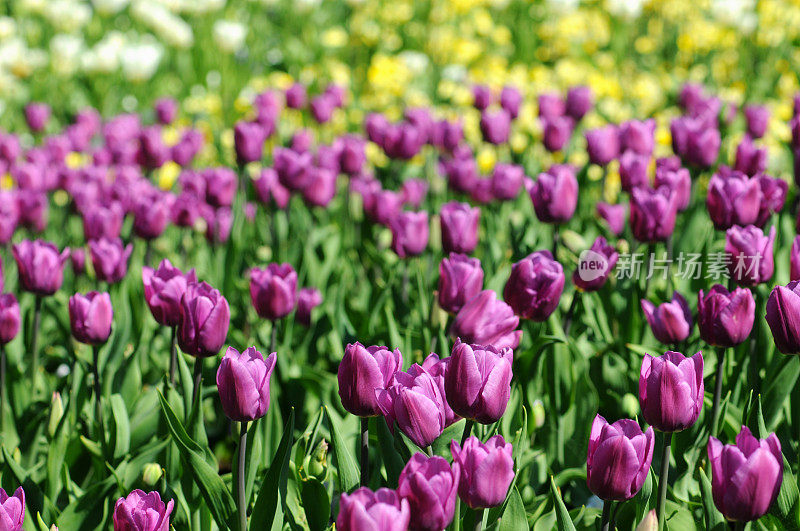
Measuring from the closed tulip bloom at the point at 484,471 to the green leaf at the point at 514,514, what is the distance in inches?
7.8

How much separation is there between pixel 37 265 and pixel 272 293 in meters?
0.61

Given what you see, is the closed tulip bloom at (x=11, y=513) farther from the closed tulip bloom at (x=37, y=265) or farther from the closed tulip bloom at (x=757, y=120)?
the closed tulip bloom at (x=757, y=120)

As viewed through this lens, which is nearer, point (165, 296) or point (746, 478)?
point (746, 478)

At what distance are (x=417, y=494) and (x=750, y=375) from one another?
1.14 m

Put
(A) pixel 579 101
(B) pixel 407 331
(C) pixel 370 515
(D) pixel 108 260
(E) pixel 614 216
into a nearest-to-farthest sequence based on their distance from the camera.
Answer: (C) pixel 370 515 → (B) pixel 407 331 → (D) pixel 108 260 → (E) pixel 614 216 → (A) pixel 579 101

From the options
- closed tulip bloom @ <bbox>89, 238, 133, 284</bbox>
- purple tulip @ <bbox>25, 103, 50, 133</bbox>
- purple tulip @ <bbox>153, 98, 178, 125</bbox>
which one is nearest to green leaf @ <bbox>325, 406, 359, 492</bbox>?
closed tulip bloom @ <bbox>89, 238, 133, 284</bbox>

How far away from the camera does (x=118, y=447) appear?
1904mm

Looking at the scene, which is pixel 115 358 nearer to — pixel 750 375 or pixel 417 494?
pixel 417 494

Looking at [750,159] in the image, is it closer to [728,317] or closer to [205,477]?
[728,317]

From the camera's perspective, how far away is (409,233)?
2.52m

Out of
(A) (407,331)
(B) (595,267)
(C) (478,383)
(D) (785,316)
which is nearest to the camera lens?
(C) (478,383)

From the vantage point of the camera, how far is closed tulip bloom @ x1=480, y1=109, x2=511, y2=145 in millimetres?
3562

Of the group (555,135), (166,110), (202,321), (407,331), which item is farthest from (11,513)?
(166,110)

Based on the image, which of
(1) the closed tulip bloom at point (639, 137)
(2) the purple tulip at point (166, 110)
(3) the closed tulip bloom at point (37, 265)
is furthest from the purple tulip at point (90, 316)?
(2) the purple tulip at point (166, 110)
